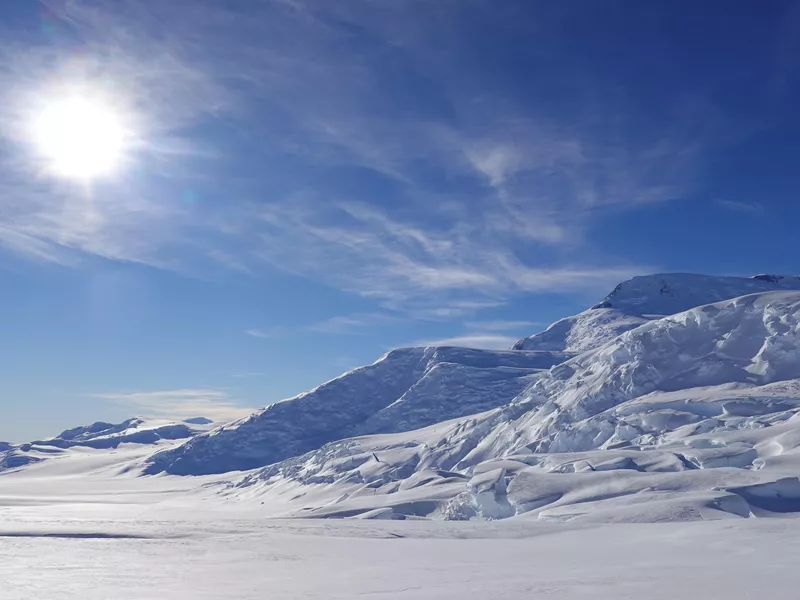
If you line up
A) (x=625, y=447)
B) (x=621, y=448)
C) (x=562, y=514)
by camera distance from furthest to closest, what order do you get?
1. (x=625, y=447)
2. (x=621, y=448)
3. (x=562, y=514)

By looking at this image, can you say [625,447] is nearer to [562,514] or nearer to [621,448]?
[621,448]

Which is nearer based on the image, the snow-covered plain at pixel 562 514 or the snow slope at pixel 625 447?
the snow-covered plain at pixel 562 514

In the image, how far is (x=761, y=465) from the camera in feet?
151

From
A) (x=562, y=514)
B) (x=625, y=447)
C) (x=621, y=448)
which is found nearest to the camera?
(x=562, y=514)

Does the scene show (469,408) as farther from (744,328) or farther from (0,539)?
(0,539)

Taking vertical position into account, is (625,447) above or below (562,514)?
above

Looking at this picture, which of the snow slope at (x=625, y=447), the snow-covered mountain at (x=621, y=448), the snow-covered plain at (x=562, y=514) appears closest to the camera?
the snow-covered plain at (x=562, y=514)

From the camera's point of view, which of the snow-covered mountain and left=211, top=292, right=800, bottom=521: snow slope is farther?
the snow-covered mountain

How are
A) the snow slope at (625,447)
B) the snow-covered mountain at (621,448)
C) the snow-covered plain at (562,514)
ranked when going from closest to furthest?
1. the snow-covered plain at (562,514)
2. the snow slope at (625,447)
3. the snow-covered mountain at (621,448)

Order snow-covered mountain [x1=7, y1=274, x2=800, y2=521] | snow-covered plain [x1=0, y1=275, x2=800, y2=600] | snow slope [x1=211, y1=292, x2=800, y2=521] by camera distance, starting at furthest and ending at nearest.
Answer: snow-covered mountain [x1=7, y1=274, x2=800, y2=521]
snow slope [x1=211, y1=292, x2=800, y2=521]
snow-covered plain [x1=0, y1=275, x2=800, y2=600]

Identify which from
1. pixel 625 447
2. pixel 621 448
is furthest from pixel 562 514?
pixel 625 447

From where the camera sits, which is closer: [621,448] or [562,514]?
[562,514]

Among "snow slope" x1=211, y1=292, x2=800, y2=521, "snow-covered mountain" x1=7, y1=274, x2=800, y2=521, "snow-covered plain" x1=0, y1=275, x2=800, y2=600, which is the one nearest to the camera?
"snow-covered plain" x1=0, y1=275, x2=800, y2=600

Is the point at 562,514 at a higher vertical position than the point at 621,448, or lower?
lower
